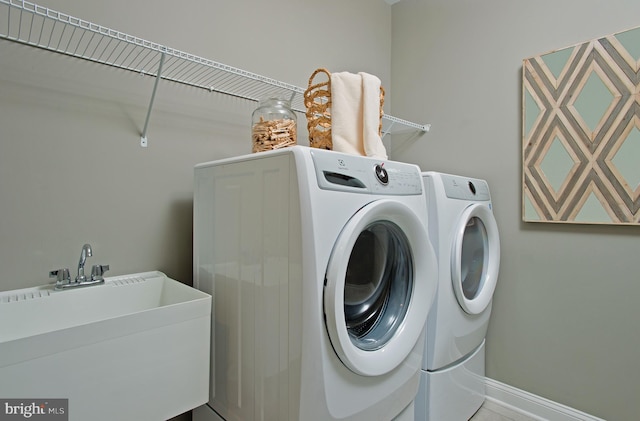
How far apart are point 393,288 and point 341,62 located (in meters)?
1.55

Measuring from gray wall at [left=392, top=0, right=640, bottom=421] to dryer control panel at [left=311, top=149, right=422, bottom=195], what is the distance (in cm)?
105

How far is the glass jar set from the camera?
1.33m

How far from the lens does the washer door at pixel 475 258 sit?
1.49m

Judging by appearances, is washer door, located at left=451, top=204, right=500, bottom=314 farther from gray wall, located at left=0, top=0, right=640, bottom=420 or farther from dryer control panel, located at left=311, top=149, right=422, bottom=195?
dryer control panel, located at left=311, top=149, right=422, bottom=195

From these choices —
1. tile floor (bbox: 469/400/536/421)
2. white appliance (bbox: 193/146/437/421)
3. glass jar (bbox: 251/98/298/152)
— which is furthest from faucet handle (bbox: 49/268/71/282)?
tile floor (bbox: 469/400/536/421)

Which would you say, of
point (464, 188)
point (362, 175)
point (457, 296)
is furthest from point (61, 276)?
point (464, 188)

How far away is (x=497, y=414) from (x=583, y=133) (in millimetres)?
1548

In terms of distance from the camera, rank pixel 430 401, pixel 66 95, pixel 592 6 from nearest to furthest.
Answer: pixel 66 95 → pixel 430 401 → pixel 592 6

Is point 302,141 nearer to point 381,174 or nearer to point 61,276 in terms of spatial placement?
point 381,174

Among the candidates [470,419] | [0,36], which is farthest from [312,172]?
[470,419]

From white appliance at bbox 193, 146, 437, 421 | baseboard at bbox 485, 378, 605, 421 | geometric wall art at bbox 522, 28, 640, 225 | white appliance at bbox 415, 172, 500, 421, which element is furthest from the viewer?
baseboard at bbox 485, 378, 605, 421

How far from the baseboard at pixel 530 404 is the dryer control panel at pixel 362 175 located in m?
1.45

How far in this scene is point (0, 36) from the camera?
41.9 inches

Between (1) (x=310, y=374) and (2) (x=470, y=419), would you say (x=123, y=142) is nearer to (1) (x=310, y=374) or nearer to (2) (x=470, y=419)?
(1) (x=310, y=374)
